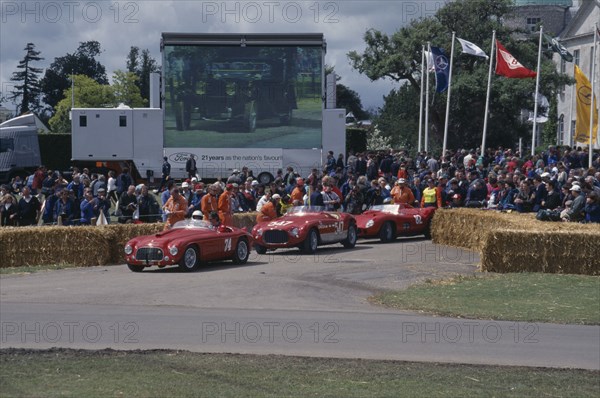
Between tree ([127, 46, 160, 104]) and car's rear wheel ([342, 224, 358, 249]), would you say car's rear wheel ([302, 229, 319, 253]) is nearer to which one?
car's rear wheel ([342, 224, 358, 249])

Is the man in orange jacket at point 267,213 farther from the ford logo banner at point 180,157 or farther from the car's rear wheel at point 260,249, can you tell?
the ford logo banner at point 180,157

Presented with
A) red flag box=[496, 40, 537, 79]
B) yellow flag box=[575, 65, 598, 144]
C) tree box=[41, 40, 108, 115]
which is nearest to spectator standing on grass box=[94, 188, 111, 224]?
yellow flag box=[575, 65, 598, 144]

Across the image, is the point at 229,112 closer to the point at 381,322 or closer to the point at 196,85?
the point at 196,85

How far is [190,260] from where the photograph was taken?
20.3m

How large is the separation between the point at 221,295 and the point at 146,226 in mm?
6680

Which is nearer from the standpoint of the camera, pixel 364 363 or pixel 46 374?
pixel 46 374

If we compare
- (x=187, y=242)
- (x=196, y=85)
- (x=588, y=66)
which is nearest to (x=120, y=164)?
(x=196, y=85)

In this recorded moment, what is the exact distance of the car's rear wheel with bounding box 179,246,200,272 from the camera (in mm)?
20078

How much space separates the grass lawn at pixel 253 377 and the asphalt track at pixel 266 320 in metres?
0.58

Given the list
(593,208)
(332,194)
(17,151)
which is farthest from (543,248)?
(17,151)

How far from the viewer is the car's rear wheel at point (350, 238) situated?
2492cm

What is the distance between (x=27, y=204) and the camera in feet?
84.7

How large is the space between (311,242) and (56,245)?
20.5 feet

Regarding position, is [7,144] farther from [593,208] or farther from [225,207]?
[593,208]
